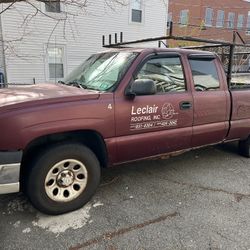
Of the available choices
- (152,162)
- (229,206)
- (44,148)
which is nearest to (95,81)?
(44,148)

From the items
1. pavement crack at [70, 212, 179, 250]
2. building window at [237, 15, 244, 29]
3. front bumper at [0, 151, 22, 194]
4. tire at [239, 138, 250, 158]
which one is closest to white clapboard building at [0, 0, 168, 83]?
tire at [239, 138, 250, 158]

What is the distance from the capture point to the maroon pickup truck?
2.75 meters

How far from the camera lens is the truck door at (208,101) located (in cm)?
395

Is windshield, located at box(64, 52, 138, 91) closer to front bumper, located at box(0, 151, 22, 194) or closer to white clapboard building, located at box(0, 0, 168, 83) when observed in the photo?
front bumper, located at box(0, 151, 22, 194)

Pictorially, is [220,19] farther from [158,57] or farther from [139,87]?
[139,87]

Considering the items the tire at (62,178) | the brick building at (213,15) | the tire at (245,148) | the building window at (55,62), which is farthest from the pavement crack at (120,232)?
the brick building at (213,15)

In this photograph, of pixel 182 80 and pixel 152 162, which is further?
pixel 152 162

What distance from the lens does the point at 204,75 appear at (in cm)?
409

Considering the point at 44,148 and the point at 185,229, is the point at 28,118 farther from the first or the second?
the point at 185,229

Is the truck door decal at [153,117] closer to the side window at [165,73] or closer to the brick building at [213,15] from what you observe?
the side window at [165,73]

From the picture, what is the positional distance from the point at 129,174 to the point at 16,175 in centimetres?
187

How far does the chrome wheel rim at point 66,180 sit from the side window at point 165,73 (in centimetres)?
135

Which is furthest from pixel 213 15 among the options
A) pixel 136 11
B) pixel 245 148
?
pixel 245 148

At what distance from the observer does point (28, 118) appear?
2.68 m
